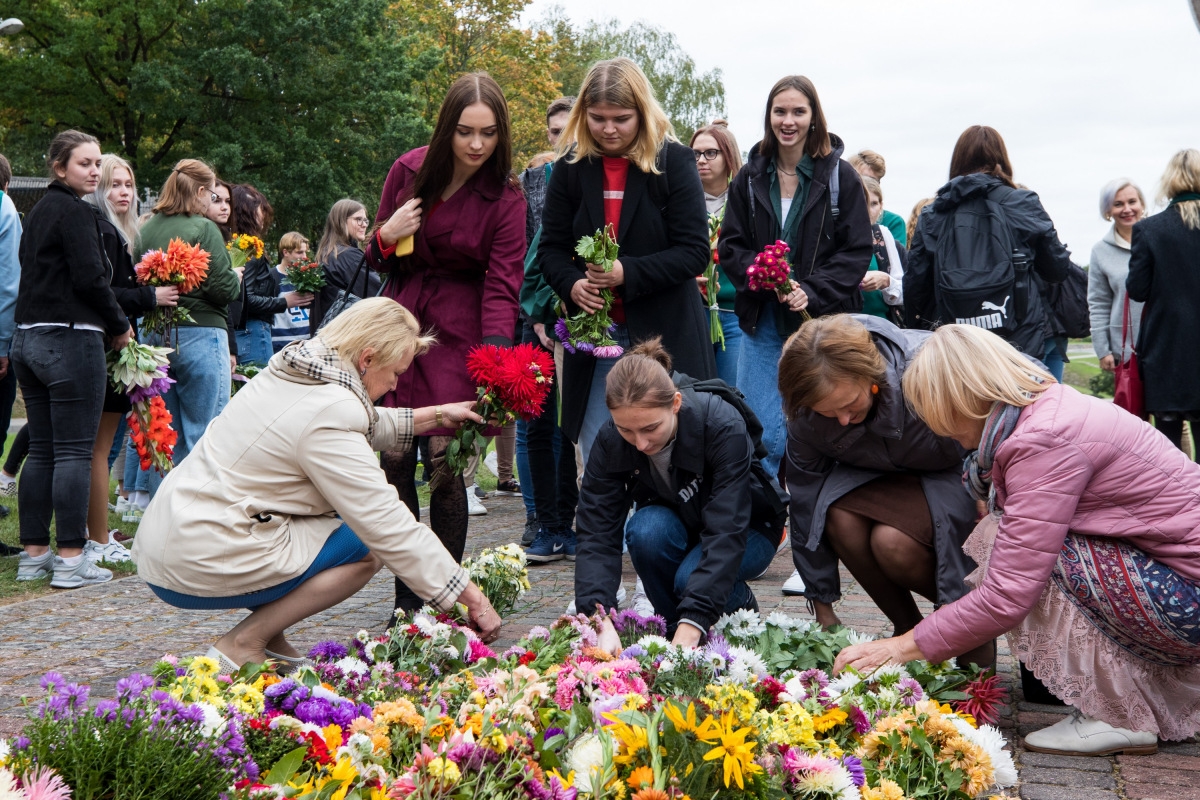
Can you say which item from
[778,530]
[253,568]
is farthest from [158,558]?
[778,530]

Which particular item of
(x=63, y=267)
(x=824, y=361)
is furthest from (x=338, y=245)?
(x=824, y=361)

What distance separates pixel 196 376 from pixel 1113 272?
578cm

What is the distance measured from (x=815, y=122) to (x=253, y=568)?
11.1 ft

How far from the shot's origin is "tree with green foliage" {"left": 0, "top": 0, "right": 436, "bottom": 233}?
92.6ft

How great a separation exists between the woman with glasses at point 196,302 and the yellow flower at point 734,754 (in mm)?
5177

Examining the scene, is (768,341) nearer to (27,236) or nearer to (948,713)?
(948,713)

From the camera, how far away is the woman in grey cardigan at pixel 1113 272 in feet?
24.5

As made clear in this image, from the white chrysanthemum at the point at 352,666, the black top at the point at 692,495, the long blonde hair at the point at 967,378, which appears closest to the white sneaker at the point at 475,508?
the black top at the point at 692,495

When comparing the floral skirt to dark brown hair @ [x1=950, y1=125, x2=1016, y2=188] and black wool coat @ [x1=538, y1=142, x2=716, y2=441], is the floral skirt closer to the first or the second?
black wool coat @ [x1=538, y1=142, x2=716, y2=441]

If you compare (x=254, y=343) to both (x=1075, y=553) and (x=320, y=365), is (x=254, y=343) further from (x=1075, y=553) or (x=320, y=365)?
(x=1075, y=553)

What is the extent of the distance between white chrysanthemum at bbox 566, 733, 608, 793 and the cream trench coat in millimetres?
1210

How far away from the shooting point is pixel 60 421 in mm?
5473

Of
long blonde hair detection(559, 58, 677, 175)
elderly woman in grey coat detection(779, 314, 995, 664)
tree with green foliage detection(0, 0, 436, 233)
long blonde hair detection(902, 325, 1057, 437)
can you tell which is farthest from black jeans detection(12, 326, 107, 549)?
tree with green foliage detection(0, 0, 436, 233)

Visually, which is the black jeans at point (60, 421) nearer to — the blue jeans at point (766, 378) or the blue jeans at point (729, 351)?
the blue jeans at point (766, 378)
